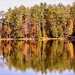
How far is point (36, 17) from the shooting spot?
86188 mm

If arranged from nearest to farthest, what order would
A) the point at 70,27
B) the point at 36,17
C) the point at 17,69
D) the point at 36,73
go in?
the point at 36,73 < the point at 17,69 < the point at 70,27 < the point at 36,17

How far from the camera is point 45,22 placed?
8706 centimetres

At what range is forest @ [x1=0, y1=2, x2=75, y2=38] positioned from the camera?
8250cm

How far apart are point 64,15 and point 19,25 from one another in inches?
518

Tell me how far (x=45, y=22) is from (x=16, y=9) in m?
9.32

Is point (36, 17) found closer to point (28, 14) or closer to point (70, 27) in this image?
point (28, 14)

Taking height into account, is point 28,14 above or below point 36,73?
above

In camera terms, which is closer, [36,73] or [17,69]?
[36,73]

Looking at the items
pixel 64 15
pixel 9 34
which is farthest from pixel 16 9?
pixel 64 15

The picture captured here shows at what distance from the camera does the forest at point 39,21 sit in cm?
8250

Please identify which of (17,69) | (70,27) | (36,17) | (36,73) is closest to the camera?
(36,73)

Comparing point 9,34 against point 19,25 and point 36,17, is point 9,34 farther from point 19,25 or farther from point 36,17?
point 36,17

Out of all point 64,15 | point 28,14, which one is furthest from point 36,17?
point 64,15

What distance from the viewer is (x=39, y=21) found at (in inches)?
3403
